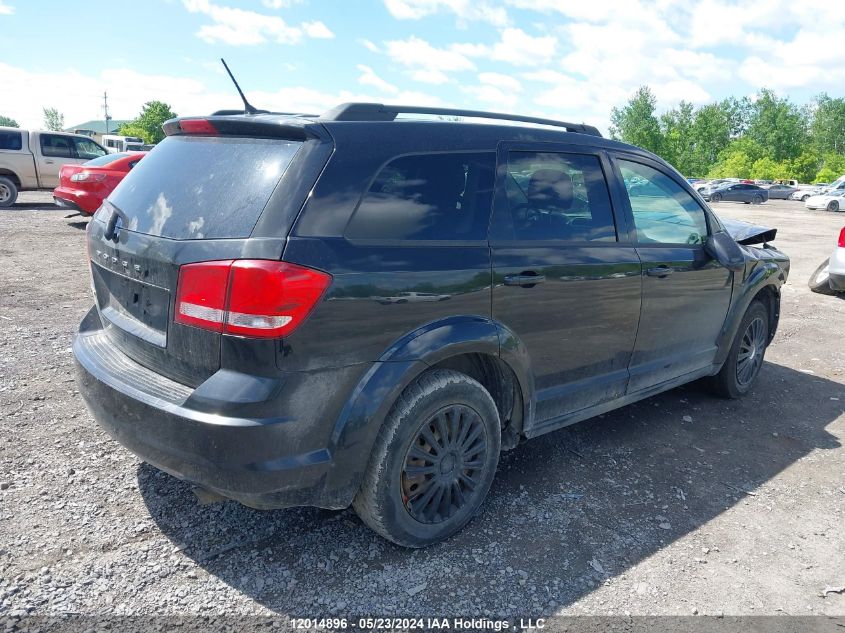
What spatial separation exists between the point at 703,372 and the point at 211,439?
11.7 ft

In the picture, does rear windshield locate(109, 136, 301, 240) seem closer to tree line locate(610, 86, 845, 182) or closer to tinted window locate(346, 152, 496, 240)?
tinted window locate(346, 152, 496, 240)

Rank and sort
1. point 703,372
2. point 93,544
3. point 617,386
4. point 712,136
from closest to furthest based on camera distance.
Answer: point 93,544 < point 617,386 < point 703,372 < point 712,136

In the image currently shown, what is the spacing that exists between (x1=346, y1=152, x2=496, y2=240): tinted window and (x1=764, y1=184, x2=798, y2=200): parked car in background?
55456 mm

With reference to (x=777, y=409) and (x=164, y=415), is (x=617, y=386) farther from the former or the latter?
(x=164, y=415)

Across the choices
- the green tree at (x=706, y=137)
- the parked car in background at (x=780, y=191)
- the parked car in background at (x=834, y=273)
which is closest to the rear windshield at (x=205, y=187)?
the parked car in background at (x=834, y=273)

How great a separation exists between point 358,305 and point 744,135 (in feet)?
356

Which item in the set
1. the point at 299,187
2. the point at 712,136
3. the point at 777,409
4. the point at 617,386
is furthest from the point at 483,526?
the point at 712,136

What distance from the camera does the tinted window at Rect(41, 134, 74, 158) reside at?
620 inches

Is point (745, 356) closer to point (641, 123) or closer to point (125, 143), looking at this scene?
point (125, 143)

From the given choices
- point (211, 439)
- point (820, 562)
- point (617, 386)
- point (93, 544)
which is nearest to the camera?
point (211, 439)

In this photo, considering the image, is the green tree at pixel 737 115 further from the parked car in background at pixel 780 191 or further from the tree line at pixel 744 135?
the parked car in background at pixel 780 191

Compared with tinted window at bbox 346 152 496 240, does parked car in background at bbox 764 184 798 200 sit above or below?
below

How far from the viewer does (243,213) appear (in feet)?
7.99

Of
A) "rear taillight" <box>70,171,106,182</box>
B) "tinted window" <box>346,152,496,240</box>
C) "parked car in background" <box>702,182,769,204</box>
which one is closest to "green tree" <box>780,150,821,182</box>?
"parked car in background" <box>702,182,769,204</box>
